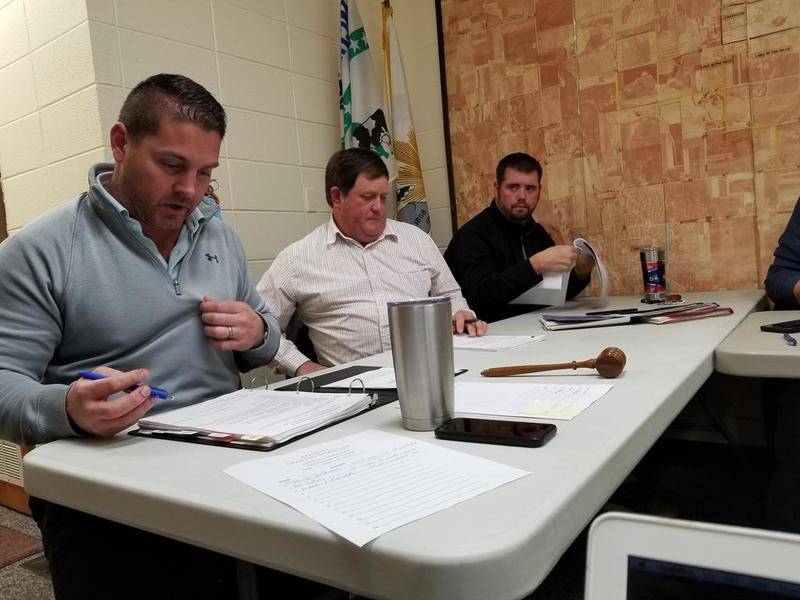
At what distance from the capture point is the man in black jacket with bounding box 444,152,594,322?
2.40 m

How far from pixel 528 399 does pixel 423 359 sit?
0.23 m

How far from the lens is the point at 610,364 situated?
1.00 meters

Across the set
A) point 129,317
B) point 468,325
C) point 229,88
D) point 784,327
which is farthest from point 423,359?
point 229,88

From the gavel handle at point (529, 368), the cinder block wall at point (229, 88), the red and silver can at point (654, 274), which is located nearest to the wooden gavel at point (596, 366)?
the gavel handle at point (529, 368)

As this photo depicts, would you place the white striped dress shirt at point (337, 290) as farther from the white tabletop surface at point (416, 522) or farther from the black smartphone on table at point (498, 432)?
the black smartphone on table at point (498, 432)

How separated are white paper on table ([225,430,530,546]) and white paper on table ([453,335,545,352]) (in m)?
0.73

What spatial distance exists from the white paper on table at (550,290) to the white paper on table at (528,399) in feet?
4.10

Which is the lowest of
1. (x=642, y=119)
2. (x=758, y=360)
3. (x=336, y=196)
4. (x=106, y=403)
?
(x=758, y=360)

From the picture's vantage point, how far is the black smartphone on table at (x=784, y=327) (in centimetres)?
140

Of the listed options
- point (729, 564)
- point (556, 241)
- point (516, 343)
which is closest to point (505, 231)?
point (556, 241)

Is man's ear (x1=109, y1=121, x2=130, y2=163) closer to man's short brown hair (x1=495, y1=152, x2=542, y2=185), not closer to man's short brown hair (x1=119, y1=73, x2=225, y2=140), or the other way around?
man's short brown hair (x1=119, y1=73, x2=225, y2=140)

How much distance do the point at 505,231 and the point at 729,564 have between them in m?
2.33

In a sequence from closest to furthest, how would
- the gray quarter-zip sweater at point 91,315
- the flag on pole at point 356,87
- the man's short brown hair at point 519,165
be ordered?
the gray quarter-zip sweater at point 91,315, the man's short brown hair at point 519,165, the flag on pole at point 356,87

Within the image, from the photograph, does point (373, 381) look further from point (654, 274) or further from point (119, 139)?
point (654, 274)
